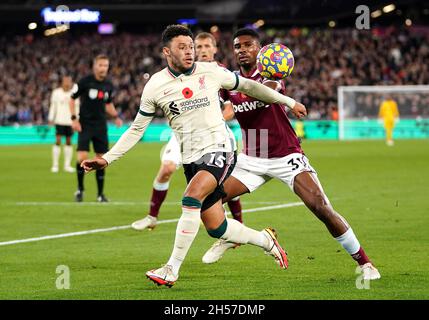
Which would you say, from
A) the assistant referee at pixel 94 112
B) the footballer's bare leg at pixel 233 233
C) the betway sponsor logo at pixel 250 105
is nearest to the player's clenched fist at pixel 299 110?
the betway sponsor logo at pixel 250 105

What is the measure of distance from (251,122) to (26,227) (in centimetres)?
515

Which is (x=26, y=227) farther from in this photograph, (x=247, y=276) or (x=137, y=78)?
(x=137, y=78)

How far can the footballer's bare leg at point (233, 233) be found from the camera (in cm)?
884

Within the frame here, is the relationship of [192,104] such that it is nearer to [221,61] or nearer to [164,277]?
[164,277]

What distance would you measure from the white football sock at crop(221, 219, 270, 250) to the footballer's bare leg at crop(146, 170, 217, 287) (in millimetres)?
472

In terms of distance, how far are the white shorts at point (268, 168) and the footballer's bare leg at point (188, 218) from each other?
106 centimetres

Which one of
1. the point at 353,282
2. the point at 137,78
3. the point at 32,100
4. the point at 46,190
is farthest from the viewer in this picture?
the point at 137,78

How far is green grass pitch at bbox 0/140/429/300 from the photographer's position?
8.45m

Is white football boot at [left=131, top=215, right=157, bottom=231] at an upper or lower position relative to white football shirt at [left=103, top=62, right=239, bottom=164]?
lower

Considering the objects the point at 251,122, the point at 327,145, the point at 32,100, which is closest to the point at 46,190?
the point at 251,122

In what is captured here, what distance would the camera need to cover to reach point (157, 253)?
10.9 meters

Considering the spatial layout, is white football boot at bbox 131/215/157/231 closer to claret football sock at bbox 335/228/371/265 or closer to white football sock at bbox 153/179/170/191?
white football sock at bbox 153/179/170/191

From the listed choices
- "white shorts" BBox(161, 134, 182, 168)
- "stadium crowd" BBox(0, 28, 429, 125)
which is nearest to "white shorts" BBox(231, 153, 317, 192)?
"white shorts" BBox(161, 134, 182, 168)

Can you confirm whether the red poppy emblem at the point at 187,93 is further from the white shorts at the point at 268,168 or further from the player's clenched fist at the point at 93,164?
the white shorts at the point at 268,168
